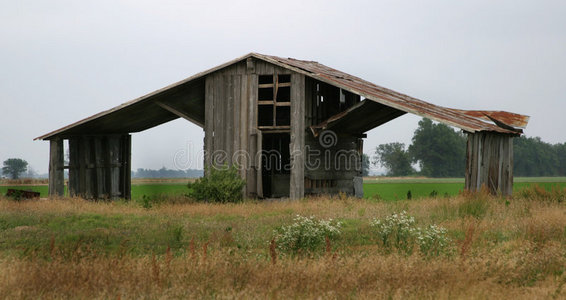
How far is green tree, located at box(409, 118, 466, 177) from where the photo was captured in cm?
9838

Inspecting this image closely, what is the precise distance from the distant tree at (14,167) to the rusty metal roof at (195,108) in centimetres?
8939

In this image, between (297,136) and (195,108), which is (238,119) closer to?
(297,136)

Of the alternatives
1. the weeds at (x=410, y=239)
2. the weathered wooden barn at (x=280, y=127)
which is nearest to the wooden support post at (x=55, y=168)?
the weathered wooden barn at (x=280, y=127)

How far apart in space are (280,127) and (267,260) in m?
12.3

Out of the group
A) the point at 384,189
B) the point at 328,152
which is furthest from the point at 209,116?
the point at 384,189

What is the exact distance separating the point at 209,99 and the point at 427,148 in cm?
8132

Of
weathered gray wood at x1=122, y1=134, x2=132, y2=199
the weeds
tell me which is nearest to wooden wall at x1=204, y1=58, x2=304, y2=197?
weathered gray wood at x1=122, y1=134, x2=132, y2=199

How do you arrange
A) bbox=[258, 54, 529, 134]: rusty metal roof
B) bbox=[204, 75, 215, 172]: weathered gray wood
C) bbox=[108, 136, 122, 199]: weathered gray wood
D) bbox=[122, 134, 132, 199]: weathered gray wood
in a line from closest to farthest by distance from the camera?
bbox=[258, 54, 529, 134]: rusty metal roof → bbox=[204, 75, 215, 172]: weathered gray wood → bbox=[108, 136, 122, 199]: weathered gray wood → bbox=[122, 134, 132, 199]: weathered gray wood

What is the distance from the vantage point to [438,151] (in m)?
99.9

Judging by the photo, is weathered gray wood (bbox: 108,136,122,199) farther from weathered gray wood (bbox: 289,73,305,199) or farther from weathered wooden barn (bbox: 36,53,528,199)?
weathered gray wood (bbox: 289,73,305,199)

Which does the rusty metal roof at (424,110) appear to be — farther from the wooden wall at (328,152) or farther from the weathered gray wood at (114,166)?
the weathered gray wood at (114,166)

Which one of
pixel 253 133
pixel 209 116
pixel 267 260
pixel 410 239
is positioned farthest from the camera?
pixel 209 116

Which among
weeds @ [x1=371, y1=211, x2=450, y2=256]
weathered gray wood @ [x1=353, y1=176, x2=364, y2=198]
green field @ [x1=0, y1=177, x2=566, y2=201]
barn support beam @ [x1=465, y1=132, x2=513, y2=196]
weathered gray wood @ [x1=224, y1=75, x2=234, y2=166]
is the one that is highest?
weathered gray wood @ [x1=224, y1=75, x2=234, y2=166]

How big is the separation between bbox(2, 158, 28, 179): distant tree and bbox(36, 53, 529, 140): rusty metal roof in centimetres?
8939
